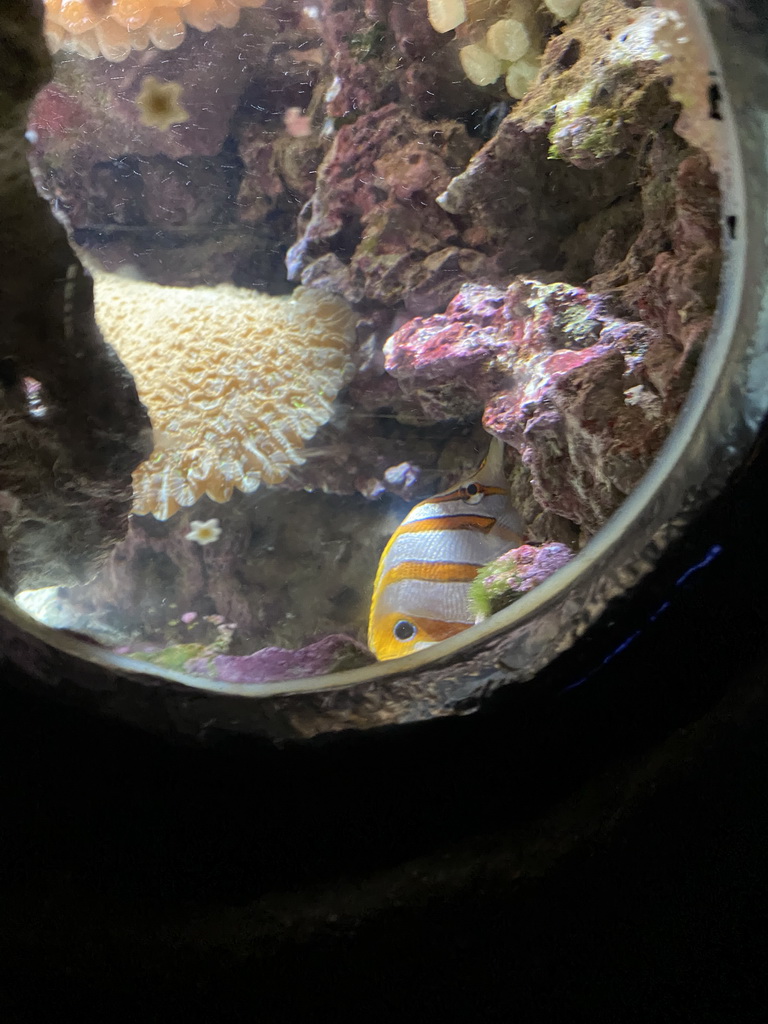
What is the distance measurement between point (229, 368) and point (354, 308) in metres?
0.58

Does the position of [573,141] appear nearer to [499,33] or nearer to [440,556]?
[499,33]

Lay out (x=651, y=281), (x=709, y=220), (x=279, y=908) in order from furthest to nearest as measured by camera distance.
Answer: (x=651, y=281)
(x=709, y=220)
(x=279, y=908)

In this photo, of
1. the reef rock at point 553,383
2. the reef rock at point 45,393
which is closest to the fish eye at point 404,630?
the reef rock at point 553,383

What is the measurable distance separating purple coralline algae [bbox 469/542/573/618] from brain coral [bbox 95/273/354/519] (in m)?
1.23

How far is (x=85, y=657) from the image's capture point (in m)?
0.89

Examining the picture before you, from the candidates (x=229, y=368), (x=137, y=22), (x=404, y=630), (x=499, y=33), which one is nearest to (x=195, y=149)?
(x=137, y=22)

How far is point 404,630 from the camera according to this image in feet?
4.14

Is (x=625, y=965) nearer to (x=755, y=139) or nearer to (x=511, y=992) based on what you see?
(x=511, y=992)

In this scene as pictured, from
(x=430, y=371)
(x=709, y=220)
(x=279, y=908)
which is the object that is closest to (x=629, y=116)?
(x=709, y=220)

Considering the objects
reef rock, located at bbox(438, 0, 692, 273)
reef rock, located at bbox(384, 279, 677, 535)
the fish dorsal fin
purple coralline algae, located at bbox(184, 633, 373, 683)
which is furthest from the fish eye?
reef rock, located at bbox(438, 0, 692, 273)

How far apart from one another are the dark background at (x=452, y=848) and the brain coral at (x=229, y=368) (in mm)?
1511

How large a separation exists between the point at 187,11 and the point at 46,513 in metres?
2.02

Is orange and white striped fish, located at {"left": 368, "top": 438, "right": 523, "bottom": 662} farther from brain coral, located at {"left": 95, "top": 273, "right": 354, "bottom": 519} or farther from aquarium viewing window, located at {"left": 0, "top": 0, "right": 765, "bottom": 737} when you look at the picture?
brain coral, located at {"left": 95, "top": 273, "right": 354, "bottom": 519}

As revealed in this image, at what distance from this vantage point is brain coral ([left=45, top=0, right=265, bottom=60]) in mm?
1976
